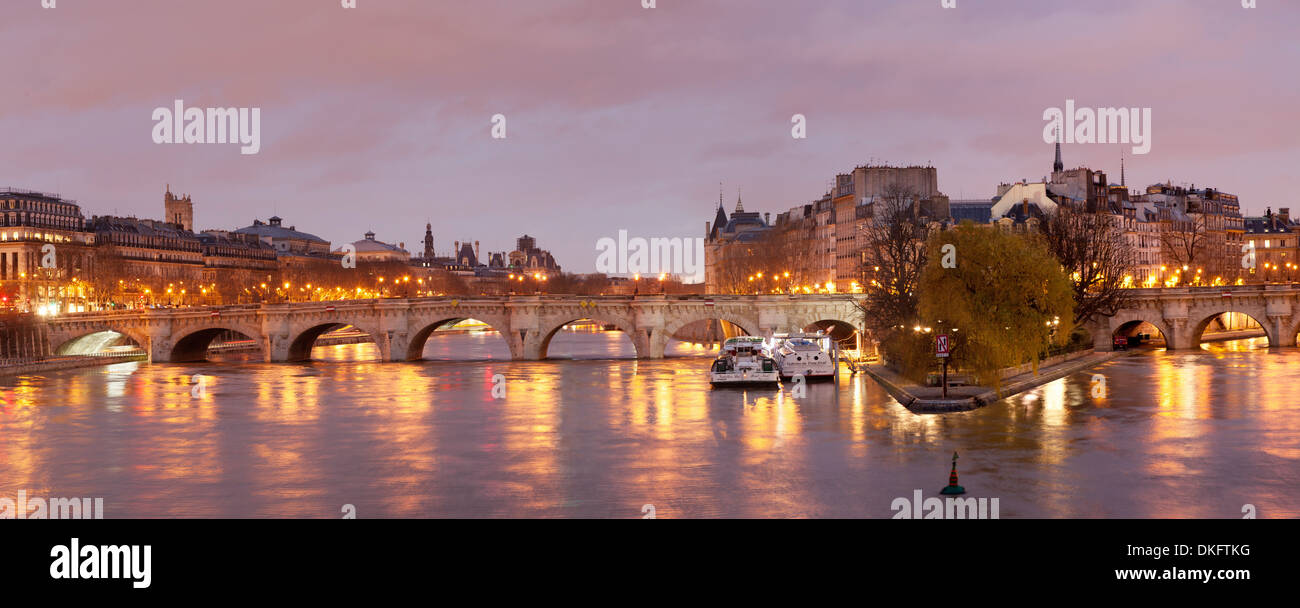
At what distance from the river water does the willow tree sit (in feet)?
8.50

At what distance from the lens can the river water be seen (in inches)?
1062

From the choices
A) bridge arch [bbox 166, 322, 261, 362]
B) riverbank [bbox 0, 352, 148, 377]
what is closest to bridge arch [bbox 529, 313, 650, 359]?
bridge arch [bbox 166, 322, 261, 362]

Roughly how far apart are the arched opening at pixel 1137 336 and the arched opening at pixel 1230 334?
3.46 m

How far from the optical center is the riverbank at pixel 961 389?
43156mm

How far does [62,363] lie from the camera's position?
88938 millimetres

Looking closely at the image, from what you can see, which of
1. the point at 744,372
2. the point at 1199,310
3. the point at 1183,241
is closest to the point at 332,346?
the point at 744,372

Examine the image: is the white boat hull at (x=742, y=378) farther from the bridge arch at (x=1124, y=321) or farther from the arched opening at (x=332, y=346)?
the arched opening at (x=332, y=346)

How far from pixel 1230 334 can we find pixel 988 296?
240 ft

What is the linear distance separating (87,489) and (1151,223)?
134m

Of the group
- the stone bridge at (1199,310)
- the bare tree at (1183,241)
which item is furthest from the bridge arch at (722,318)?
the bare tree at (1183,241)

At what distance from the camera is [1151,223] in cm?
14275

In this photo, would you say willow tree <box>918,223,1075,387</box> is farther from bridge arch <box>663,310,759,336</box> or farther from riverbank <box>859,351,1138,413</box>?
bridge arch <box>663,310,759,336</box>
